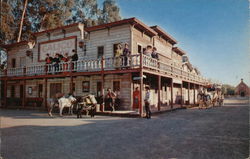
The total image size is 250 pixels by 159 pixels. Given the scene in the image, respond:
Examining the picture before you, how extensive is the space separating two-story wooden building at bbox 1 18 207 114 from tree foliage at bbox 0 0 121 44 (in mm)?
4400

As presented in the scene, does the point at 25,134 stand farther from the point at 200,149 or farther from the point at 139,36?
the point at 139,36

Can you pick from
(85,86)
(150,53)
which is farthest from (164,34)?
(85,86)

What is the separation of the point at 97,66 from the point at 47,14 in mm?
20039

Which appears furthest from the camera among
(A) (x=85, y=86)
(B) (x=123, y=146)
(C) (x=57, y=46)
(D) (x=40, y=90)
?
(D) (x=40, y=90)

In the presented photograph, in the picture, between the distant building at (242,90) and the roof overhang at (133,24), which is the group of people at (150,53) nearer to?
the roof overhang at (133,24)

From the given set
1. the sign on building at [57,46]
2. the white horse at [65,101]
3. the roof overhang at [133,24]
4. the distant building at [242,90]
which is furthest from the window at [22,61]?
the distant building at [242,90]

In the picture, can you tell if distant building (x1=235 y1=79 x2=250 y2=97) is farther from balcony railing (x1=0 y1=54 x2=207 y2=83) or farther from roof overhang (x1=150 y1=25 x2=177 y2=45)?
roof overhang (x1=150 y1=25 x2=177 y2=45)

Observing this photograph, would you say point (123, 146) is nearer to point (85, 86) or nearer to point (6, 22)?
point (85, 86)

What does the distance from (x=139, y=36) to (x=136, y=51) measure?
150 cm

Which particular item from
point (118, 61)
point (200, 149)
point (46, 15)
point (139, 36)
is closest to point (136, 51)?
point (139, 36)

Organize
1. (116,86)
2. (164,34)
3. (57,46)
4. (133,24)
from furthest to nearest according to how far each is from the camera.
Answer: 1. (164,34)
2. (57,46)
3. (116,86)
4. (133,24)

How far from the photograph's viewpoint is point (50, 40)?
62.5ft

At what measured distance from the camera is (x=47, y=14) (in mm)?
28094

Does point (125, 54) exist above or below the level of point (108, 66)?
above
